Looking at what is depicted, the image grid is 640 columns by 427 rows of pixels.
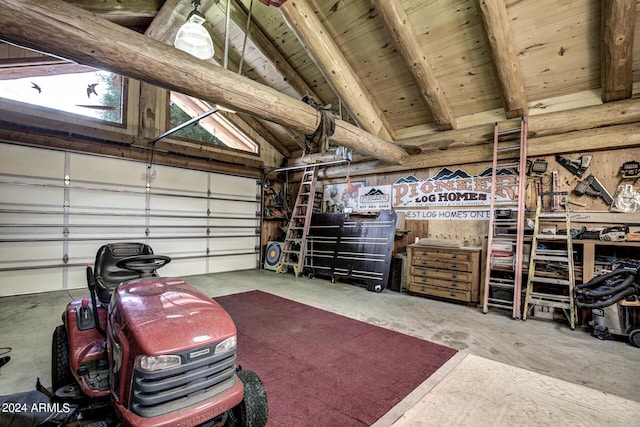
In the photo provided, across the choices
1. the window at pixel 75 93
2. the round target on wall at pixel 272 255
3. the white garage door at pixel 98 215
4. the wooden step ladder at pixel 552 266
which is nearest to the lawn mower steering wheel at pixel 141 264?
the wooden step ladder at pixel 552 266

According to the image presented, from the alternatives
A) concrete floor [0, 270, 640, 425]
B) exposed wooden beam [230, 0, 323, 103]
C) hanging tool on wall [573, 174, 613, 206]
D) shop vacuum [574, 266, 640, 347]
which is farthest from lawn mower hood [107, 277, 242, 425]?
hanging tool on wall [573, 174, 613, 206]

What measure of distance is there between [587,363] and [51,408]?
3794 millimetres

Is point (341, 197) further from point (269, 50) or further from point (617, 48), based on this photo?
point (617, 48)

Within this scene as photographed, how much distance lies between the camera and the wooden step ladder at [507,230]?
3.88 metres

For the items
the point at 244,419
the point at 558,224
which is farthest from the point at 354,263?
the point at 244,419

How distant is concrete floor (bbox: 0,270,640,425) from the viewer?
7.38 ft

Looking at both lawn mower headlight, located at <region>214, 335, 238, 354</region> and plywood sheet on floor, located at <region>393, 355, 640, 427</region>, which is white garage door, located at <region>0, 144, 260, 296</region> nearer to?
lawn mower headlight, located at <region>214, 335, 238, 354</region>

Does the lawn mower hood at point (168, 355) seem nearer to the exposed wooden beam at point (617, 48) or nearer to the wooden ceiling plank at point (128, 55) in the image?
the wooden ceiling plank at point (128, 55)

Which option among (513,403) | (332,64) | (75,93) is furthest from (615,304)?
(75,93)

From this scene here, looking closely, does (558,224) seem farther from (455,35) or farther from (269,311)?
(269,311)

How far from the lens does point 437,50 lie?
408 cm

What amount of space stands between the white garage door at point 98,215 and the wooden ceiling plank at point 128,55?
148 inches

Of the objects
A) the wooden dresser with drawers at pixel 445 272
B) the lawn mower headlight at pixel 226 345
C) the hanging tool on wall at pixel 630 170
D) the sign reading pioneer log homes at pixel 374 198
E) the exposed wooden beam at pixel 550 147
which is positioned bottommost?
the wooden dresser with drawers at pixel 445 272

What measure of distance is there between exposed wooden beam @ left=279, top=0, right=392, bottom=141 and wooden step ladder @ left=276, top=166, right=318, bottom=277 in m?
2.27
